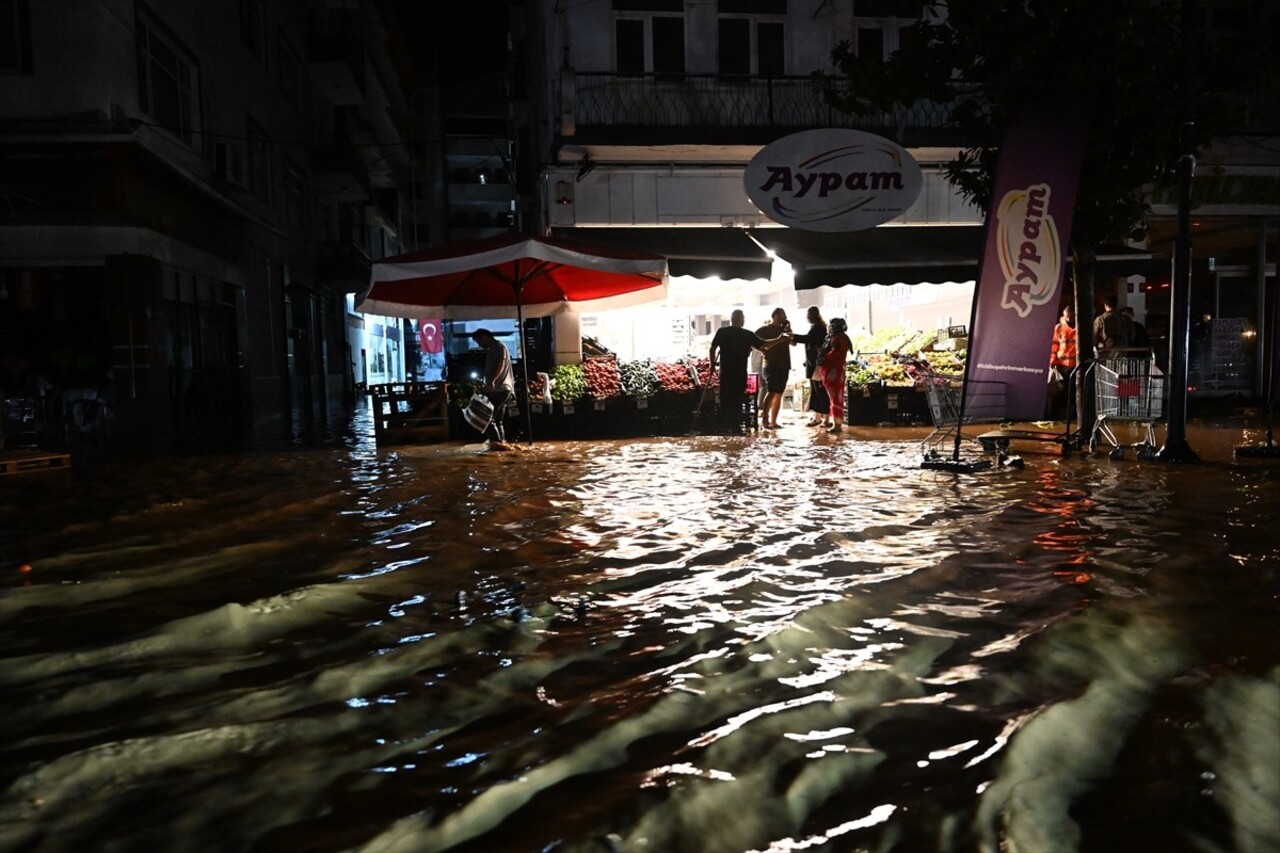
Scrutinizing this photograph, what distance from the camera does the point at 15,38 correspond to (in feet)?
48.3

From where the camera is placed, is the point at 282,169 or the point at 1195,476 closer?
the point at 1195,476

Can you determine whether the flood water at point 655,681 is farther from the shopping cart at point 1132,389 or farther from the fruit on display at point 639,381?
the fruit on display at point 639,381

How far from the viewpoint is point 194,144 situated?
1953 cm

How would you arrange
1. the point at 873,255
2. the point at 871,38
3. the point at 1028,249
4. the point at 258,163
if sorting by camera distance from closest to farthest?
the point at 1028,249 → the point at 873,255 → the point at 871,38 → the point at 258,163

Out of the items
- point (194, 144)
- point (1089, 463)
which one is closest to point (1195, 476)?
point (1089, 463)

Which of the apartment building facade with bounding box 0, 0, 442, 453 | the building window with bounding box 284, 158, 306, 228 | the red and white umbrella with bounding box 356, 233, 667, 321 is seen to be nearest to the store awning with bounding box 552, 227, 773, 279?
the red and white umbrella with bounding box 356, 233, 667, 321

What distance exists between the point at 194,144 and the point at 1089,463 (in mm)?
18026

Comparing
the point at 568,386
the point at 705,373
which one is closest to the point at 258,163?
the point at 568,386

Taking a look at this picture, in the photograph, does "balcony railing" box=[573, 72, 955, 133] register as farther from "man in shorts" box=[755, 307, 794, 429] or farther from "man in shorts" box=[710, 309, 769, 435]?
"man in shorts" box=[710, 309, 769, 435]

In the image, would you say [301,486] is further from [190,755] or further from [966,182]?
[966,182]

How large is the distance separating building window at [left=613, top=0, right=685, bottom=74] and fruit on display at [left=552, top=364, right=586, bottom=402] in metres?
7.00

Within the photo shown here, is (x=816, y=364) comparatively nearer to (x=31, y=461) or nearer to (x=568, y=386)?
(x=568, y=386)

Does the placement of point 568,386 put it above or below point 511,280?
below

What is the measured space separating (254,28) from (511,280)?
51.4ft
